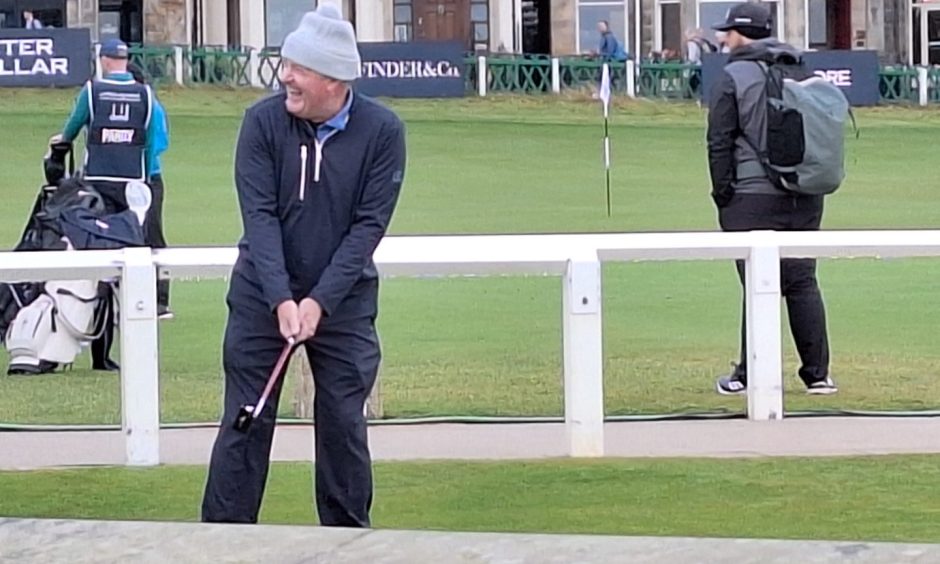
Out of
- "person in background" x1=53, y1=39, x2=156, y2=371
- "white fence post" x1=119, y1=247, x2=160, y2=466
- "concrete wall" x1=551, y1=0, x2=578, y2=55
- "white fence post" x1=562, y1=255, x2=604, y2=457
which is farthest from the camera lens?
"concrete wall" x1=551, y1=0, x2=578, y2=55

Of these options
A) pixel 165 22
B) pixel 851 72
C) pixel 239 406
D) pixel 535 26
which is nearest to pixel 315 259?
pixel 239 406

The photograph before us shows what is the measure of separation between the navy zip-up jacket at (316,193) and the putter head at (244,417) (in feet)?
1.23

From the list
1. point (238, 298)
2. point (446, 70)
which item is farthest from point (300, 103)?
point (446, 70)

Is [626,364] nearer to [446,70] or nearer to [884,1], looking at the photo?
[446,70]

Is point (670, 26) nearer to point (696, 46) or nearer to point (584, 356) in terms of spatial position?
point (696, 46)

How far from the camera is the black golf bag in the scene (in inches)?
432

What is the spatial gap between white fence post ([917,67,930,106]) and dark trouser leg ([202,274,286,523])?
3537cm

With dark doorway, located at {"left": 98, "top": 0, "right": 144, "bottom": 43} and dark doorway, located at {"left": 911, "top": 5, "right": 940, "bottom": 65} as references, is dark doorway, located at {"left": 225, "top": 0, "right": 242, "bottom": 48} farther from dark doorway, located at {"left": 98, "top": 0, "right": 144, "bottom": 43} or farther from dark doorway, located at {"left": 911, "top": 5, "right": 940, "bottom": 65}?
dark doorway, located at {"left": 911, "top": 5, "right": 940, "bottom": 65}

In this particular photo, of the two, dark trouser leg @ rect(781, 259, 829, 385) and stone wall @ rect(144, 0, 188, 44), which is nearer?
dark trouser leg @ rect(781, 259, 829, 385)

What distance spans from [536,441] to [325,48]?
10.4 ft

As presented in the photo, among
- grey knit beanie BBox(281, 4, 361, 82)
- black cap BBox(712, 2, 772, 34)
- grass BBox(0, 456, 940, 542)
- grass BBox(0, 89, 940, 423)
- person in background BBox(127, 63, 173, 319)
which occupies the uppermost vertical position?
black cap BBox(712, 2, 772, 34)

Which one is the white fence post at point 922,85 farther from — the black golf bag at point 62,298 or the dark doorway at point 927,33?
the black golf bag at point 62,298

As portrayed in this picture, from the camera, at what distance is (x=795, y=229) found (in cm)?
996

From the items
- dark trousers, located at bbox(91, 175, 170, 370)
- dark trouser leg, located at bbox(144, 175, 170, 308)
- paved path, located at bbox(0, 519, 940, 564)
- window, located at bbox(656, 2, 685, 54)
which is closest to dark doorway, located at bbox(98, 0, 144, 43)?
window, located at bbox(656, 2, 685, 54)
